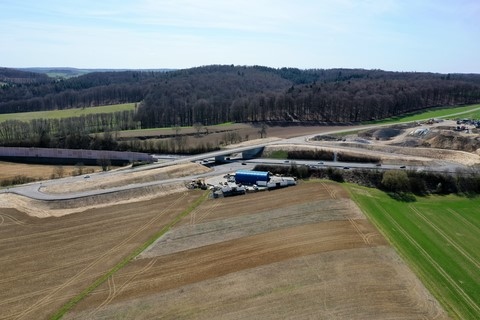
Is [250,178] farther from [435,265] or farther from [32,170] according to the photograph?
[32,170]

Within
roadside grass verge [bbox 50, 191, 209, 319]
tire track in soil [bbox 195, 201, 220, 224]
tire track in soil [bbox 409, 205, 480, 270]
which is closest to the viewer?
roadside grass verge [bbox 50, 191, 209, 319]

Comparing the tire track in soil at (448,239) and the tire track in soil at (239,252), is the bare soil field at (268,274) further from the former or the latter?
the tire track in soil at (448,239)

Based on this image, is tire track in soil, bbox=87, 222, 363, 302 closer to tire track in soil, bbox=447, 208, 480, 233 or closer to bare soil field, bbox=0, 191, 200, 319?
bare soil field, bbox=0, 191, 200, 319

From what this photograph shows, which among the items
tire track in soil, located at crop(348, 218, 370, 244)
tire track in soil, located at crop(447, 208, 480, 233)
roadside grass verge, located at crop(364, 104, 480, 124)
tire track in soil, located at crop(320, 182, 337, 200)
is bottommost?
tire track in soil, located at crop(447, 208, 480, 233)

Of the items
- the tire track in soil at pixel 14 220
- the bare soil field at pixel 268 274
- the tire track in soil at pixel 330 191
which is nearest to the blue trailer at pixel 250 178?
the tire track in soil at pixel 330 191

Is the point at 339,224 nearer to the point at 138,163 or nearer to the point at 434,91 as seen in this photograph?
the point at 138,163

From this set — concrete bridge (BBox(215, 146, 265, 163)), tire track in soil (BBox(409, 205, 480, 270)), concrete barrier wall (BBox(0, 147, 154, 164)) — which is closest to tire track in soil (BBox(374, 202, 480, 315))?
tire track in soil (BBox(409, 205, 480, 270))

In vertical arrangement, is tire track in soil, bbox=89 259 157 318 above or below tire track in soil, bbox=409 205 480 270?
below
